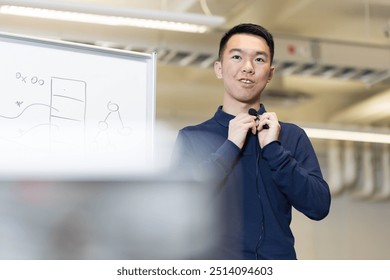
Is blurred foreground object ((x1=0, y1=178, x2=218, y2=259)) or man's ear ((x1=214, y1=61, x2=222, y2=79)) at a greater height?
man's ear ((x1=214, y1=61, x2=222, y2=79))

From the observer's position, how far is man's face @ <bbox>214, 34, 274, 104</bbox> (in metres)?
1.42

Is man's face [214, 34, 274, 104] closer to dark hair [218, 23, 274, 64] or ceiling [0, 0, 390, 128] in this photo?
dark hair [218, 23, 274, 64]

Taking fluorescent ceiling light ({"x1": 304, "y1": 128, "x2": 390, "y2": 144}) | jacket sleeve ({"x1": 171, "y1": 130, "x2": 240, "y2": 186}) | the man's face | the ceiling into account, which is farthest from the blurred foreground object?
fluorescent ceiling light ({"x1": 304, "y1": 128, "x2": 390, "y2": 144})

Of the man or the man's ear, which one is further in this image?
the man's ear

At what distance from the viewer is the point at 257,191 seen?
1349 millimetres

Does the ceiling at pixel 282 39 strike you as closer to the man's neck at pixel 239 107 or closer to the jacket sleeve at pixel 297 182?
the man's neck at pixel 239 107

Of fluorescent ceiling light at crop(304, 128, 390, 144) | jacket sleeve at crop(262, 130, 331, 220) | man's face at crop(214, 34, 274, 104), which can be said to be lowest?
jacket sleeve at crop(262, 130, 331, 220)

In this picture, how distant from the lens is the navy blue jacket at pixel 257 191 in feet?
4.29

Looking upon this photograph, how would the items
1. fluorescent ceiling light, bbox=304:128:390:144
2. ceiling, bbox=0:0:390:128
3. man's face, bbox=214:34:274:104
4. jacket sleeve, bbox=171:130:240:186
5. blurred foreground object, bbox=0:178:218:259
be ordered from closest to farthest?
blurred foreground object, bbox=0:178:218:259 < jacket sleeve, bbox=171:130:240:186 < man's face, bbox=214:34:274:104 < ceiling, bbox=0:0:390:128 < fluorescent ceiling light, bbox=304:128:390:144

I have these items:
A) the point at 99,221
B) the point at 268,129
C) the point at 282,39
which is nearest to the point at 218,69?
the point at 268,129

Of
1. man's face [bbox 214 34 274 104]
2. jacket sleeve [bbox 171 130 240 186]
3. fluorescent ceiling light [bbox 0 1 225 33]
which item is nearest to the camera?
jacket sleeve [bbox 171 130 240 186]

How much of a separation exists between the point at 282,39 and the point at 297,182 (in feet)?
7.36

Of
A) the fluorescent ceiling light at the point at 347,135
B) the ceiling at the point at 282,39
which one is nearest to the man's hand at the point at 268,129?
the ceiling at the point at 282,39

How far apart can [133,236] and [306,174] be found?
0.36 m
